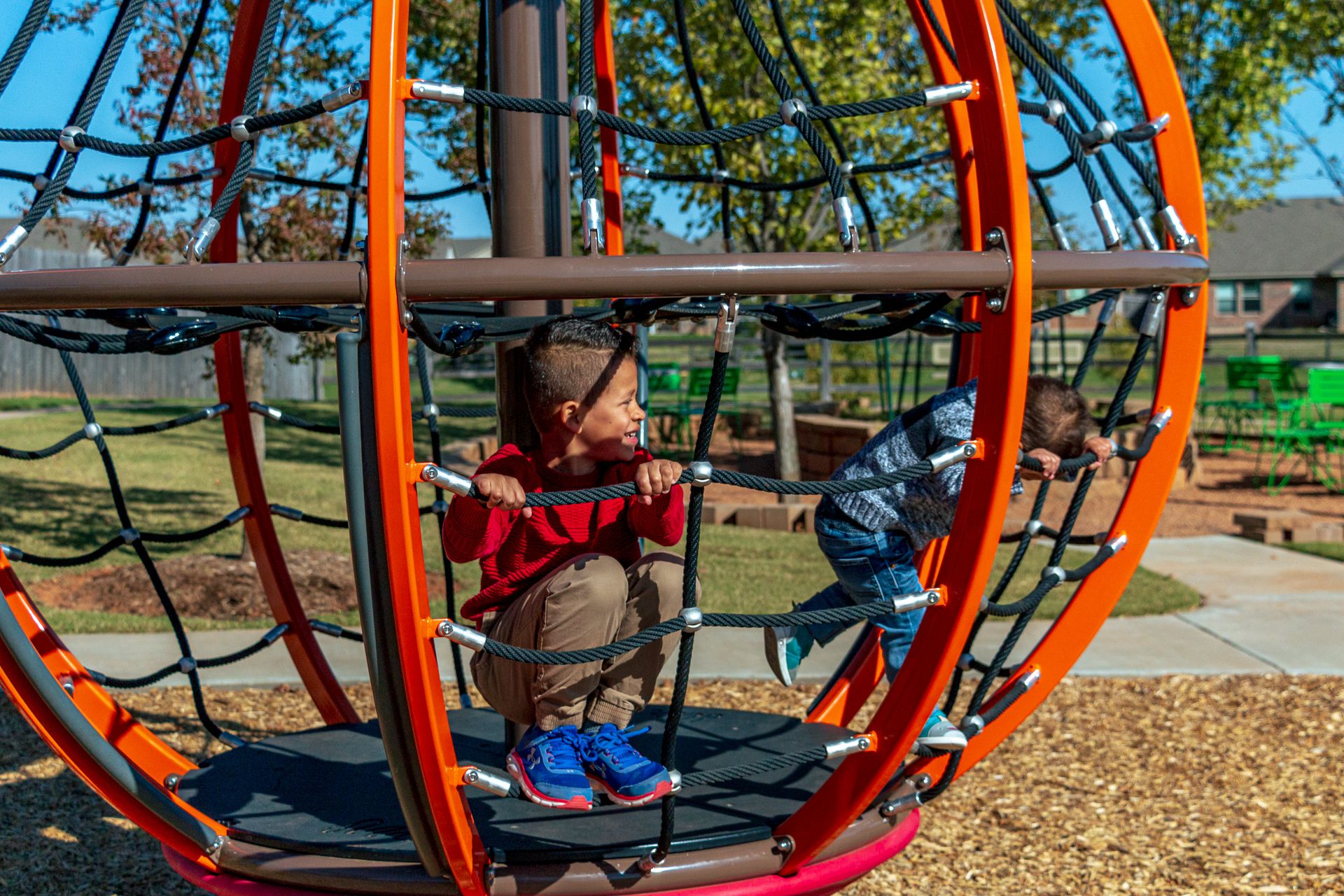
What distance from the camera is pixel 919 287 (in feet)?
5.73

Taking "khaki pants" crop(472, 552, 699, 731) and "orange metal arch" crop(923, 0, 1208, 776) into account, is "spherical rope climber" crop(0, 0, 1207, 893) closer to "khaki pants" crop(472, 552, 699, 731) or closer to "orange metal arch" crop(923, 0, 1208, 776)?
"orange metal arch" crop(923, 0, 1208, 776)

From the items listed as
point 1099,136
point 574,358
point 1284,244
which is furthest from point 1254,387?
point 1284,244

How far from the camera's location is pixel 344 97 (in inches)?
73.7

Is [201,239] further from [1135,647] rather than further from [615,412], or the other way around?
[1135,647]

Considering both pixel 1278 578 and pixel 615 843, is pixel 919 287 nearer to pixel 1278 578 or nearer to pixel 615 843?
pixel 615 843

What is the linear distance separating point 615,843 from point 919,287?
1.12 m

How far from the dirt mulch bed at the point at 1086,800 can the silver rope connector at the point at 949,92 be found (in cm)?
211

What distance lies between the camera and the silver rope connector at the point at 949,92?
1.85 m

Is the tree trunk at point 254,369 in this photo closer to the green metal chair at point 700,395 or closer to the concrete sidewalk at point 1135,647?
the concrete sidewalk at point 1135,647

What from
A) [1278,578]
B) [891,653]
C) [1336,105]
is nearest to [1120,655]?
[1278,578]

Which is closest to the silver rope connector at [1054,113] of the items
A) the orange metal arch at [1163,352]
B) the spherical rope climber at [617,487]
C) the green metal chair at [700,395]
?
the spherical rope climber at [617,487]

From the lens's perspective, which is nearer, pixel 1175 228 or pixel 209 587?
pixel 1175 228

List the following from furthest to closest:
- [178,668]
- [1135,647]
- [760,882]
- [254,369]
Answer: [254,369]
[1135,647]
[178,668]
[760,882]

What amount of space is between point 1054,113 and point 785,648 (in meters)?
1.35
